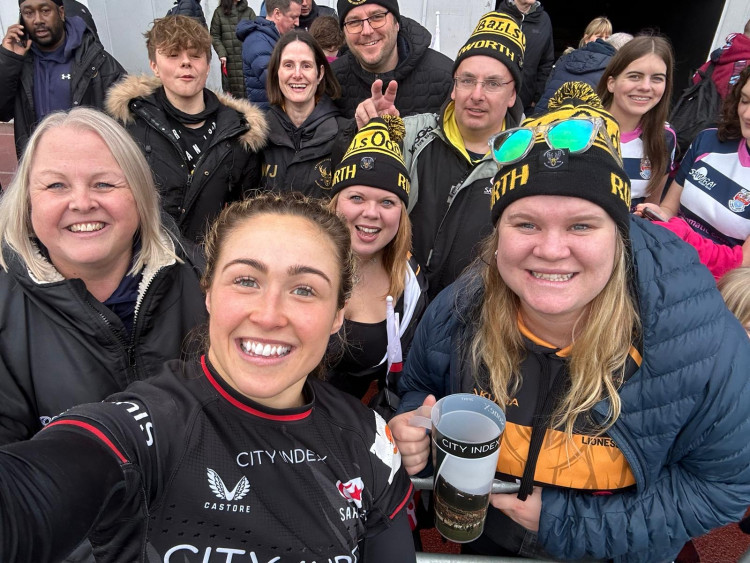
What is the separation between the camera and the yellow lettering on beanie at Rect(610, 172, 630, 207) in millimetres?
1569

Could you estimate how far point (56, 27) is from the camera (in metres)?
4.42

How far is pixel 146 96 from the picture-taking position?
3.54m

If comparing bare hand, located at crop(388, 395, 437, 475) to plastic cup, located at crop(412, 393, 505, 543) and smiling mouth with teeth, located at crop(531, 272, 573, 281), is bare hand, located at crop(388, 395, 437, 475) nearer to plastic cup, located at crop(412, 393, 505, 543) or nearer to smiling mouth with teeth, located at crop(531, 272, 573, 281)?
plastic cup, located at crop(412, 393, 505, 543)

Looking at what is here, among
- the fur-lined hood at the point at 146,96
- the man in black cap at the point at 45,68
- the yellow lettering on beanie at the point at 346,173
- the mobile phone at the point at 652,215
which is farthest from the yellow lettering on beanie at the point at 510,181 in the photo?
the man in black cap at the point at 45,68

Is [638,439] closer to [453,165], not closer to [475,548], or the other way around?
[475,548]

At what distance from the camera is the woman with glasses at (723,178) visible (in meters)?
2.85

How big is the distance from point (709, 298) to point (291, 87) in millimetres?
3256

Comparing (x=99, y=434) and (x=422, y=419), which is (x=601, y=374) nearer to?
(x=422, y=419)

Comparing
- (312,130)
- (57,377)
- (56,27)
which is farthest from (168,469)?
(56,27)

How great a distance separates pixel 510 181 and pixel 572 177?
20cm

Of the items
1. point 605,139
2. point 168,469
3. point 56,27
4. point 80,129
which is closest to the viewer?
point 168,469

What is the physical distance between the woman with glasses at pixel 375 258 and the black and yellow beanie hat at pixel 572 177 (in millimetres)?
1056

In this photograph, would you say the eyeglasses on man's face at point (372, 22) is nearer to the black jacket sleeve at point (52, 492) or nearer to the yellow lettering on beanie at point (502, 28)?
the yellow lettering on beanie at point (502, 28)

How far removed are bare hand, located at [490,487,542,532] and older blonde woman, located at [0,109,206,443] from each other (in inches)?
54.1
